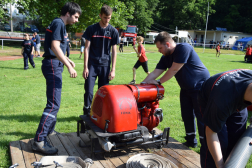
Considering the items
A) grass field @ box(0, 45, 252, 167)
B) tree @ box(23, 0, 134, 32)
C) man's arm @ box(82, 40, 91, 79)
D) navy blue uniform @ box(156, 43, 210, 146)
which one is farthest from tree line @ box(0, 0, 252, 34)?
navy blue uniform @ box(156, 43, 210, 146)

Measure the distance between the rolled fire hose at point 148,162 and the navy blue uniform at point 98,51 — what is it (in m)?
1.56

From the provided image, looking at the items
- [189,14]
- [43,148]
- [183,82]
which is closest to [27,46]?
[43,148]

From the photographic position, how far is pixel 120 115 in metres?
2.89

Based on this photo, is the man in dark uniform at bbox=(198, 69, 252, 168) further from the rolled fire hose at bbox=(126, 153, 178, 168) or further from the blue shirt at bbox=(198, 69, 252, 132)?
the rolled fire hose at bbox=(126, 153, 178, 168)

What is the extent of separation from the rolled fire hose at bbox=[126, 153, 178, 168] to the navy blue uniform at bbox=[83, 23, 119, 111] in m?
1.56

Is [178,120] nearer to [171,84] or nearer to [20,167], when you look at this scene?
[20,167]

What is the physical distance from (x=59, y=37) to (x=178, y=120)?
130 inches

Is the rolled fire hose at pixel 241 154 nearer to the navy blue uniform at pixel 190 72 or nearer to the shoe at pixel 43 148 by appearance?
the navy blue uniform at pixel 190 72

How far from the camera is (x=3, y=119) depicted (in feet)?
15.4

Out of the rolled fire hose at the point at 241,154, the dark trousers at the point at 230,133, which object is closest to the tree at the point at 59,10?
the dark trousers at the point at 230,133

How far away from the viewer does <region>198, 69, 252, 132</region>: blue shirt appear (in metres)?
1.62

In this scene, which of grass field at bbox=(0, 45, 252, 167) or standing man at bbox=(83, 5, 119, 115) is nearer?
standing man at bbox=(83, 5, 119, 115)

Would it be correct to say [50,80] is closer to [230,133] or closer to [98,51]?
[98,51]

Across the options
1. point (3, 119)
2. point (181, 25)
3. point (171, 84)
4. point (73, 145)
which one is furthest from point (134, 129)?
point (181, 25)
